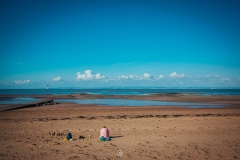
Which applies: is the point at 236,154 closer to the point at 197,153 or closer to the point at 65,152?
the point at 197,153

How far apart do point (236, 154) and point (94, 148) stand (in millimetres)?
6637

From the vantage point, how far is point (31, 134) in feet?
38.9

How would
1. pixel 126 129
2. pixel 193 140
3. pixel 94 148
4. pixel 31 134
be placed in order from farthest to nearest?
pixel 126 129 → pixel 31 134 → pixel 193 140 → pixel 94 148

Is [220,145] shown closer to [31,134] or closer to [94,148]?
[94,148]

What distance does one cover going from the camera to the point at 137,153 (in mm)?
8500

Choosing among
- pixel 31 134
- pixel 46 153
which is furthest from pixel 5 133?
pixel 46 153

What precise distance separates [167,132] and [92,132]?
16.8ft

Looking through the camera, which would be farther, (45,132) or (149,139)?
(45,132)

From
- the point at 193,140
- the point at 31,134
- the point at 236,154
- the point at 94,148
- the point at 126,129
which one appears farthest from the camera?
the point at 126,129

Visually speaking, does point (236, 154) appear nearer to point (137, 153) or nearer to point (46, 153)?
point (137, 153)

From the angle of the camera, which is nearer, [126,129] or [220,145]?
[220,145]

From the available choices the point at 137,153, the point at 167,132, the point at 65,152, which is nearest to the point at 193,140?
the point at 167,132

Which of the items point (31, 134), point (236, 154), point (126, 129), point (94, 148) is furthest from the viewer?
point (126, 129)

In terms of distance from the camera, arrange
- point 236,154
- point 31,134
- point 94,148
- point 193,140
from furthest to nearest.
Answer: point 31,134 → point 193,140 → point 94,148 → point 236,154
